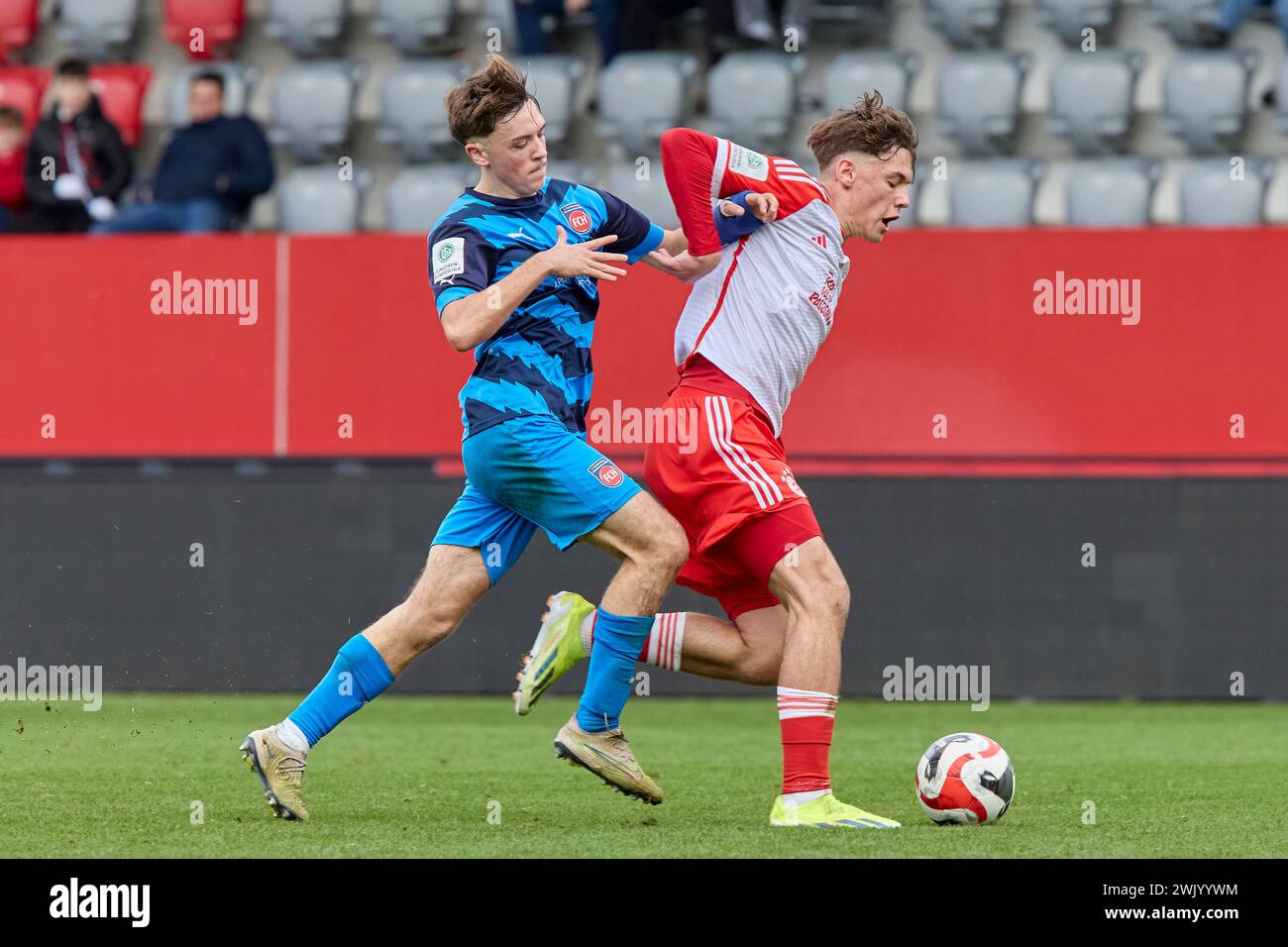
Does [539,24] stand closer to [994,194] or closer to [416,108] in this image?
[416,108]

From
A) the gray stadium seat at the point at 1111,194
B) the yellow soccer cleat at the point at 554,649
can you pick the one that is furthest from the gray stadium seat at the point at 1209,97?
the yellow soccer cleat at the point at 554,649

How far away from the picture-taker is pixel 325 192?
42.3ft

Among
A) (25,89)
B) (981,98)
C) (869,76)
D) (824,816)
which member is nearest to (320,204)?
(25,89)

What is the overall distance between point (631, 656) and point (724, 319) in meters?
1.04

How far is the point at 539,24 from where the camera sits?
1333 centimetres

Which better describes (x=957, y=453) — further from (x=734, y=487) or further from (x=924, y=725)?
(x=734, y=487)

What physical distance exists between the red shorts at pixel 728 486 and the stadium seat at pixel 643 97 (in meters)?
6.79

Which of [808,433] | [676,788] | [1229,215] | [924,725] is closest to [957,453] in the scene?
[808,433]

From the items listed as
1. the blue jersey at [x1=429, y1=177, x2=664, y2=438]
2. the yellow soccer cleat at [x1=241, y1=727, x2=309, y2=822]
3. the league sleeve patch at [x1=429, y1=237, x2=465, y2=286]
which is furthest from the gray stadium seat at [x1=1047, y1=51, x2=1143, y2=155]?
the yellow soccer cleat at [x1=241, y1=727, x2=309, y2=822]

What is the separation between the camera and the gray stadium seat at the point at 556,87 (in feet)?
42.6

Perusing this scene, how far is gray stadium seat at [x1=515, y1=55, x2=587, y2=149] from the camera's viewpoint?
1299 cm

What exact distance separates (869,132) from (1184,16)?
7.22m

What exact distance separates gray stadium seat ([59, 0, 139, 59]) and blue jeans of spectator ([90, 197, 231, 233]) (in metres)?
2.61

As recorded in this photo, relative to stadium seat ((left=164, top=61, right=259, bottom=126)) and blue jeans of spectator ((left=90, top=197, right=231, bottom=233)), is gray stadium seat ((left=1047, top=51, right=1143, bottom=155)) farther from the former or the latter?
stadium seat ((left=164, top=61, right=259, bottom=126))
